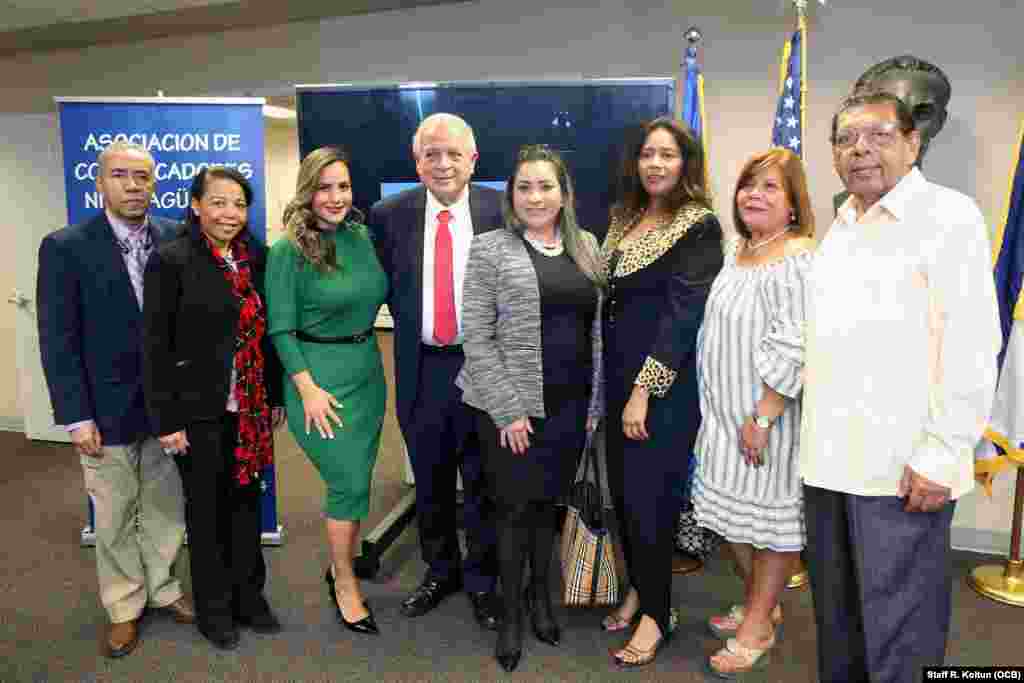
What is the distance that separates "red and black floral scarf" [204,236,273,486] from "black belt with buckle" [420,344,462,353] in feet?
1.82

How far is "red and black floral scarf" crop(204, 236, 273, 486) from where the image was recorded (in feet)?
7.67

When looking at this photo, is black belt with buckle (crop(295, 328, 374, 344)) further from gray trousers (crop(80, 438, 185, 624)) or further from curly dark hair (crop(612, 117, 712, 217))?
curly dark hair (crop(612, 117, 712, 217))

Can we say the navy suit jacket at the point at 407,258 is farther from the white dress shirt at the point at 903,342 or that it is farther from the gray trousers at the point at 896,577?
the gray trousers at the point at 896,577

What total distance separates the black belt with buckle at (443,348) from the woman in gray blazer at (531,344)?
207mm

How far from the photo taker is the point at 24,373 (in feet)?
15.3

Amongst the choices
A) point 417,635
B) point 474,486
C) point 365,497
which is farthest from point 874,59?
point 417,635

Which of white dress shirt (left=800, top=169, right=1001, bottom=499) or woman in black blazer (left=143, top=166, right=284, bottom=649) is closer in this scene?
white dress shirt (left=800, top=169, right=1001, bottom=499)

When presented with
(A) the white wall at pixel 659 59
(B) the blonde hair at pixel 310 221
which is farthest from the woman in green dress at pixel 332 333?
(A) the white wall at pixel 659 59

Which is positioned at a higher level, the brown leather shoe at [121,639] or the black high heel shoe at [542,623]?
the black high heel shoe at [542,623]

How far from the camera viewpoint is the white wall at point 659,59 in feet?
10.2

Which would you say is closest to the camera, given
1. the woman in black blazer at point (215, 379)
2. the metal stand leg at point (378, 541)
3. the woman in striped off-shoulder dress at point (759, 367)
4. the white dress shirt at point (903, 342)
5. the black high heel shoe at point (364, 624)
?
the white dress shirt at point (903, 342)

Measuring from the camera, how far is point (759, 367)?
1969 millimetres

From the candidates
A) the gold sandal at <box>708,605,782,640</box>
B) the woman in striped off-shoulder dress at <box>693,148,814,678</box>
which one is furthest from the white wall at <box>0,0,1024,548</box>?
the woman in striped off-shoulder dress at <box>693,148,814,678</box>

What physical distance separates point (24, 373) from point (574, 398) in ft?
13.6
